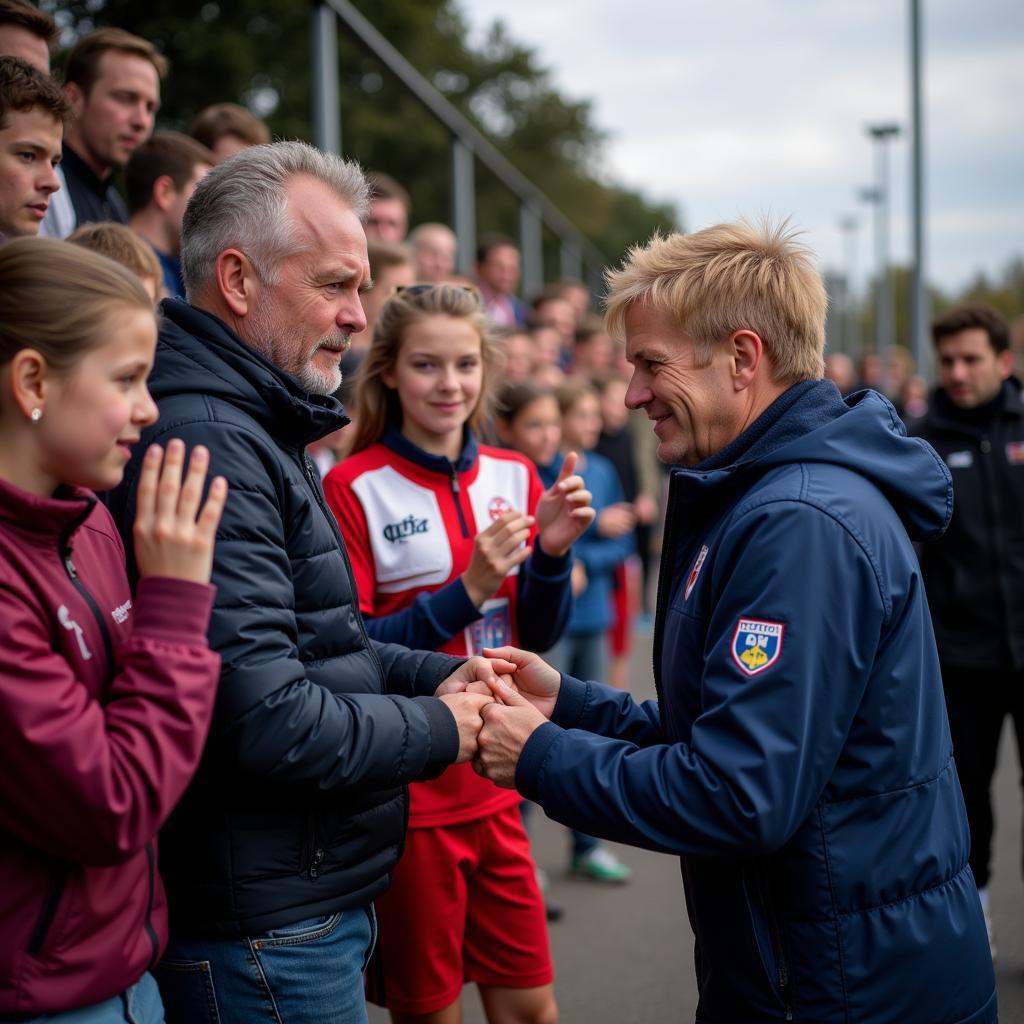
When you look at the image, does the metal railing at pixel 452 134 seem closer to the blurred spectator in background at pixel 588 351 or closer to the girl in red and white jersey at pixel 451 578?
the girl in red and white jersey at pixel 451 578

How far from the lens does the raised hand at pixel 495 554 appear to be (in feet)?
10.6

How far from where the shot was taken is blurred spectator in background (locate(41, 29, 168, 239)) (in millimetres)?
4809

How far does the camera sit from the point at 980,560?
490cm

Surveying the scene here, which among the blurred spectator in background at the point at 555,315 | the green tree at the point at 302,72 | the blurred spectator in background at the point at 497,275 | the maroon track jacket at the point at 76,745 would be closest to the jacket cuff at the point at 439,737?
the maroon track jacket at the point at 76,745

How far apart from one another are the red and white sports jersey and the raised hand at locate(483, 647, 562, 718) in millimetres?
568

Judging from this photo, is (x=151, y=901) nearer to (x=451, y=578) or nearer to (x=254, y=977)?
(x=254, y=977)

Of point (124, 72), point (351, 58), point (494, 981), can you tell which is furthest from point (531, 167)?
point (494, 981)

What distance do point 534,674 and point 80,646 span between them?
1.16 m

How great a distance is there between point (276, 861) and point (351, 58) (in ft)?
23.4

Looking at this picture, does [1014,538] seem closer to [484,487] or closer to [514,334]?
[484,487]

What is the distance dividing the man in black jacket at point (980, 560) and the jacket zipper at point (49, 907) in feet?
12.1

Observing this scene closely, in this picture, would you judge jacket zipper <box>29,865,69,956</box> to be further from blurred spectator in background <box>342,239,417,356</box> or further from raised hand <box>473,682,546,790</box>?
blurred spectator in background <box>342,239,417,356</box>

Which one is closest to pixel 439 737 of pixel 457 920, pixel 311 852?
pixel 311 852

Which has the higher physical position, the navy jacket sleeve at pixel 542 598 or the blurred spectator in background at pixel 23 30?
the blurred spectator in background at pixel 23 30
